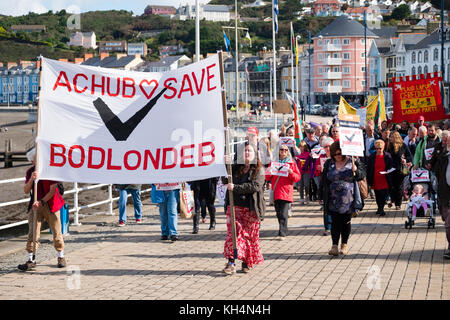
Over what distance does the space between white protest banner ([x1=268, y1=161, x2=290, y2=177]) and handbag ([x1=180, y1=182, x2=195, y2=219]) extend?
5.35 feet

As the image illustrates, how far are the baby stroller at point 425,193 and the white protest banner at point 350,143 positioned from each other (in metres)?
2.82

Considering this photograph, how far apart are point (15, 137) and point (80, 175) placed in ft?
282

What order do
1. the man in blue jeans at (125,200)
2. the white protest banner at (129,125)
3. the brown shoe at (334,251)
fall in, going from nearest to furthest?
the white protest banner at (129,125) < the brown shoe at (334,251) < the man in blue jeans at (125,200)

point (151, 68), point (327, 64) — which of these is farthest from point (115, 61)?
point (327, 64)

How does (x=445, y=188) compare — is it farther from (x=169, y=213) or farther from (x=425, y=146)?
(x=169, y=213)

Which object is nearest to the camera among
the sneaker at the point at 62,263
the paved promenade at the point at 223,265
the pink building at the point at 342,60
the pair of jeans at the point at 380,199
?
the paved promenade at the point at 223,265

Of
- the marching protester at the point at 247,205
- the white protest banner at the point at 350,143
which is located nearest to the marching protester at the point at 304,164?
the white protest banner at the point at 350,143

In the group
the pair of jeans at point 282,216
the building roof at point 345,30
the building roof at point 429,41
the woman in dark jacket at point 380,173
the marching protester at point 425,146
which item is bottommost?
the pair of jeans at point 282,216

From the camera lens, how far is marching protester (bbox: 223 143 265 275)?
9.72 meters

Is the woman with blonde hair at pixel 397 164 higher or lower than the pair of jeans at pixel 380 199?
higher

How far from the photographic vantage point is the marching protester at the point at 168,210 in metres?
12.4

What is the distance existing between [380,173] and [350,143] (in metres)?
4.92

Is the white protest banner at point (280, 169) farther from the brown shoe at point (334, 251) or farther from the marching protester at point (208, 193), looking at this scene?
the brown shoe at point (334, 251)

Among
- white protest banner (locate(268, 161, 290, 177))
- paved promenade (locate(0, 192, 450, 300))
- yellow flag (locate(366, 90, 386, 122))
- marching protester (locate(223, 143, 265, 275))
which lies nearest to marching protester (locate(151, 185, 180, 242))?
paved promenade (locate(0, 192, 450, 300))
